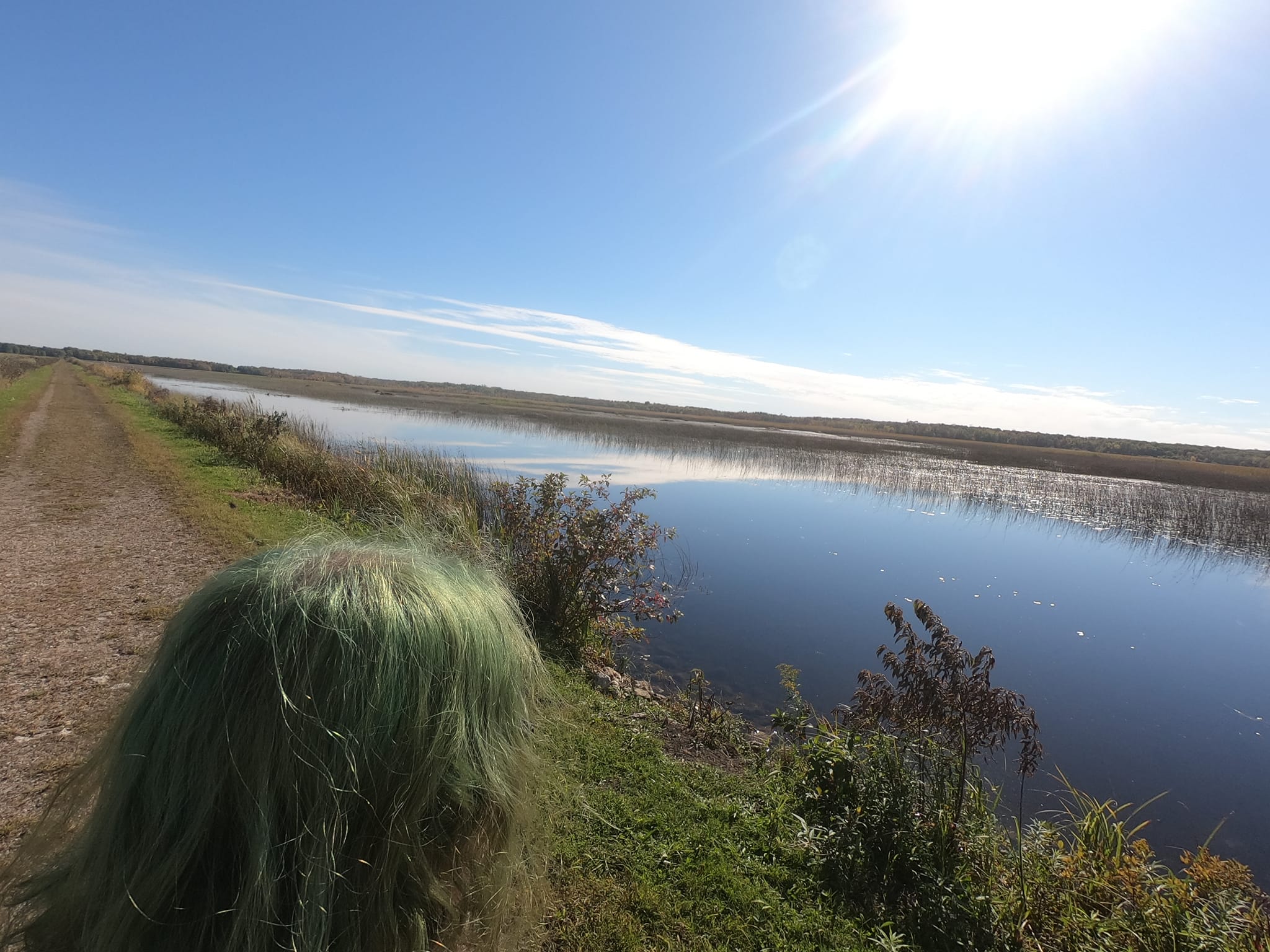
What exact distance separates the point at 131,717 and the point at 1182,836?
7.73 m

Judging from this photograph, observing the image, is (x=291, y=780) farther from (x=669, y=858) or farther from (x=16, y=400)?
(x=16, y=400)

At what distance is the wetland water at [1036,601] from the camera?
636 cm

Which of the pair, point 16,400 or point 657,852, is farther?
point 16,400

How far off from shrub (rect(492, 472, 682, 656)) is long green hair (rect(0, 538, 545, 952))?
4322 mm

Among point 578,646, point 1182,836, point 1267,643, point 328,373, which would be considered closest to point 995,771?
point 1182,836

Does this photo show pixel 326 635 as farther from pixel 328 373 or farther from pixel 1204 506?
pixel 328 373

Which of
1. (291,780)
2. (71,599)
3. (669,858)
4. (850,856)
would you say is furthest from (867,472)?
(291,780)

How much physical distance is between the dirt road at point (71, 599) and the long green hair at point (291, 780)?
79 cm

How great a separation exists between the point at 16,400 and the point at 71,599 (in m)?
27.6

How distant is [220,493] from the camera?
1056cm

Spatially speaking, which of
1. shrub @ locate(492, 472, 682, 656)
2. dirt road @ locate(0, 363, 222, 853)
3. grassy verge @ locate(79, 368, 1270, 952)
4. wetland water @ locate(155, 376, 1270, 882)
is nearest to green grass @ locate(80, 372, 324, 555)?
dirt road @ locate(0, 363, 222, 853)

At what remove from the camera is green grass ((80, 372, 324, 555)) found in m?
8.06

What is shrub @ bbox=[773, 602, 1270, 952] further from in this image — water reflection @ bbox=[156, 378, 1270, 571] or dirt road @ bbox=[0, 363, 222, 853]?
water reflection @ bbox=[156, 378, 1270, 571]

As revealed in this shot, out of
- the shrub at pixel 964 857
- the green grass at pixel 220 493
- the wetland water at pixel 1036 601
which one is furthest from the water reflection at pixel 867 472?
the shrub at pixel 964 857
